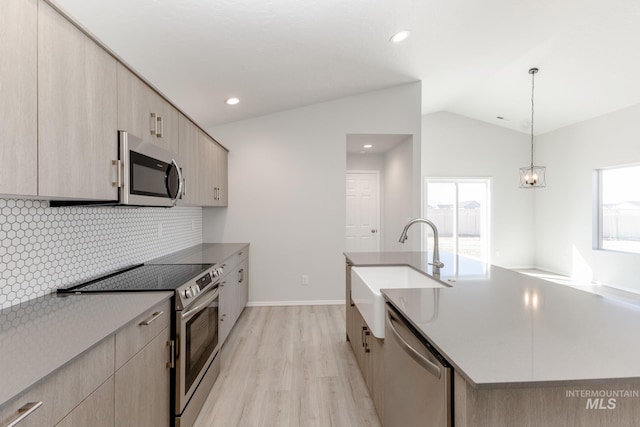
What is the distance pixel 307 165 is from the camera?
434 cm

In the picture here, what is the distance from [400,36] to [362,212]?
339cm

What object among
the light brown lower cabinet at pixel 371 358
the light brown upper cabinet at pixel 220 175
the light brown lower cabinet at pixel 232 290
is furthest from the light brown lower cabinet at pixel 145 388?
the light brown upper cabinet at pixel 220 175

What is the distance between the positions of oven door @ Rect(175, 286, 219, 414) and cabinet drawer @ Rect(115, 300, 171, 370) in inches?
4.0

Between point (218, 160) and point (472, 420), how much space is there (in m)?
3.56

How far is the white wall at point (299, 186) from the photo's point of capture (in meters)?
4.29

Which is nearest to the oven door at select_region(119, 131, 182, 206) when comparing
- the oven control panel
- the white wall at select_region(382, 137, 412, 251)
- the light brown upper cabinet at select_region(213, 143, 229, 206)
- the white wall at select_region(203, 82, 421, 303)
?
the oven control panel

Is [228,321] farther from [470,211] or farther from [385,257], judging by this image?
[470,211]

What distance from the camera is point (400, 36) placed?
2941mm

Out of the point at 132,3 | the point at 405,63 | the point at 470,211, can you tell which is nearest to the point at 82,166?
the point at 132,3

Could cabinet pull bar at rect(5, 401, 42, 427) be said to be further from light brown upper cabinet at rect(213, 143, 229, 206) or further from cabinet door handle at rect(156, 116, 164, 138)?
light brown upper cabinet at rect(213, 143, 229, 206)

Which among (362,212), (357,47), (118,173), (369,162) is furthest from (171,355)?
(369,162)

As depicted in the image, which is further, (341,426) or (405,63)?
(405,63)

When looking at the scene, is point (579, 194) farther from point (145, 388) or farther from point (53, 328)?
point (53, 328)

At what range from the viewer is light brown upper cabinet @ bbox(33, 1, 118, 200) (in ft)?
3.76
